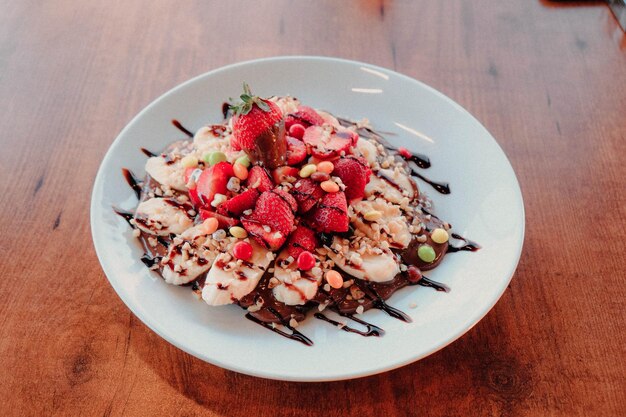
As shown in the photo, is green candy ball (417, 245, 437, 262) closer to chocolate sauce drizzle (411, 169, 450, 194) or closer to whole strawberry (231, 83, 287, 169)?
chocolate sauce drizzle (411, 169, 450, 194)

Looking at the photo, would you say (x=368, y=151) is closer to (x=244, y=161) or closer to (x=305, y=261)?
(x=244, y=161)

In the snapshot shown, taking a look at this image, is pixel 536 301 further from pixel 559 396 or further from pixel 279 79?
pixel 279 79

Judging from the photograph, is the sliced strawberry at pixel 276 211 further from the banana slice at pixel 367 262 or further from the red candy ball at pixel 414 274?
the red candy ball at pixel 414 274

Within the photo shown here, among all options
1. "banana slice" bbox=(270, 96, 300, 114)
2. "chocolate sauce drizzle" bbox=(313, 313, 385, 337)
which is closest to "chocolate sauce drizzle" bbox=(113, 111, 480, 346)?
"chocolate sauce drizzle" bbox=(313, 313, 385, 337)

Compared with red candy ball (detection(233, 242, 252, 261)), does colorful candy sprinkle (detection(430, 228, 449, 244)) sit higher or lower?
lower

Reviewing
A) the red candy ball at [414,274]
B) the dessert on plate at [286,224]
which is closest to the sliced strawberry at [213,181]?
the dessert on plate at [286,224]

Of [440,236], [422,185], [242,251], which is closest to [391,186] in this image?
[422,185]

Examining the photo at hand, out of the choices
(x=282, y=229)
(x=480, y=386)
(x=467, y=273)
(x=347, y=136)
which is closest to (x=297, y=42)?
(x=347, y=136)
